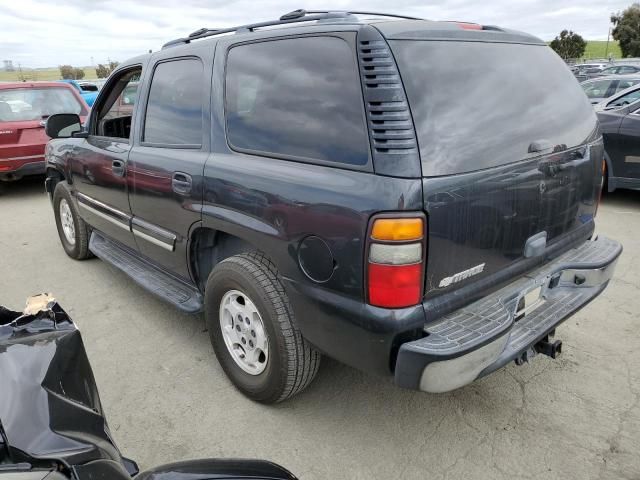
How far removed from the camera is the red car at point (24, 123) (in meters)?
7.23

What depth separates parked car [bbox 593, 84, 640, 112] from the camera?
642 centimetres

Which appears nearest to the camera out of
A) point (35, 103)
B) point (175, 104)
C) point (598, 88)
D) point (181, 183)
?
point (181, 183)

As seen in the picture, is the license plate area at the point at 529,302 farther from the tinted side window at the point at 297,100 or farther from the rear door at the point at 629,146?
the rear door at the point at 629,146

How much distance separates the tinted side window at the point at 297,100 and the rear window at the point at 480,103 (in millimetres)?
240

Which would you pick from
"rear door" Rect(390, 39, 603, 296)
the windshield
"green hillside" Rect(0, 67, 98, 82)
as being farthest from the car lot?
"green hillside" Rect(0, 67, 98, 82)

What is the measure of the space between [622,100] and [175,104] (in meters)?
5.96

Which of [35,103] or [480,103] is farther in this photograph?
[35,103]

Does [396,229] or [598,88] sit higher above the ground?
[598,88]

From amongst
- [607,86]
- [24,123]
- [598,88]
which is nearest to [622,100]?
[607,86]

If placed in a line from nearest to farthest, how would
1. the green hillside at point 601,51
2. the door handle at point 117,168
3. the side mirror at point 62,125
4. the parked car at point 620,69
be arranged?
the door handle at point 117,168 → the side mirror at point 62,125 → the parked car at point 620,69 → the green hillside at point 601,51

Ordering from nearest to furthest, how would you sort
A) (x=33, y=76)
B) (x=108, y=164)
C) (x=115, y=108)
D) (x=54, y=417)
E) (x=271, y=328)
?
(x=54, y=417)
(x=271, y=328)
(x=108, y=164)
(x=115, y=108)
(x=33, y=76)

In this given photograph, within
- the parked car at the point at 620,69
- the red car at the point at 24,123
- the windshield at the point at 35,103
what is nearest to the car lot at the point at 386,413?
the red car at the point at 24,123

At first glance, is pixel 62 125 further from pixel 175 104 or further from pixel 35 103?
pixel 35 103

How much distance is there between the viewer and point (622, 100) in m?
6.51
